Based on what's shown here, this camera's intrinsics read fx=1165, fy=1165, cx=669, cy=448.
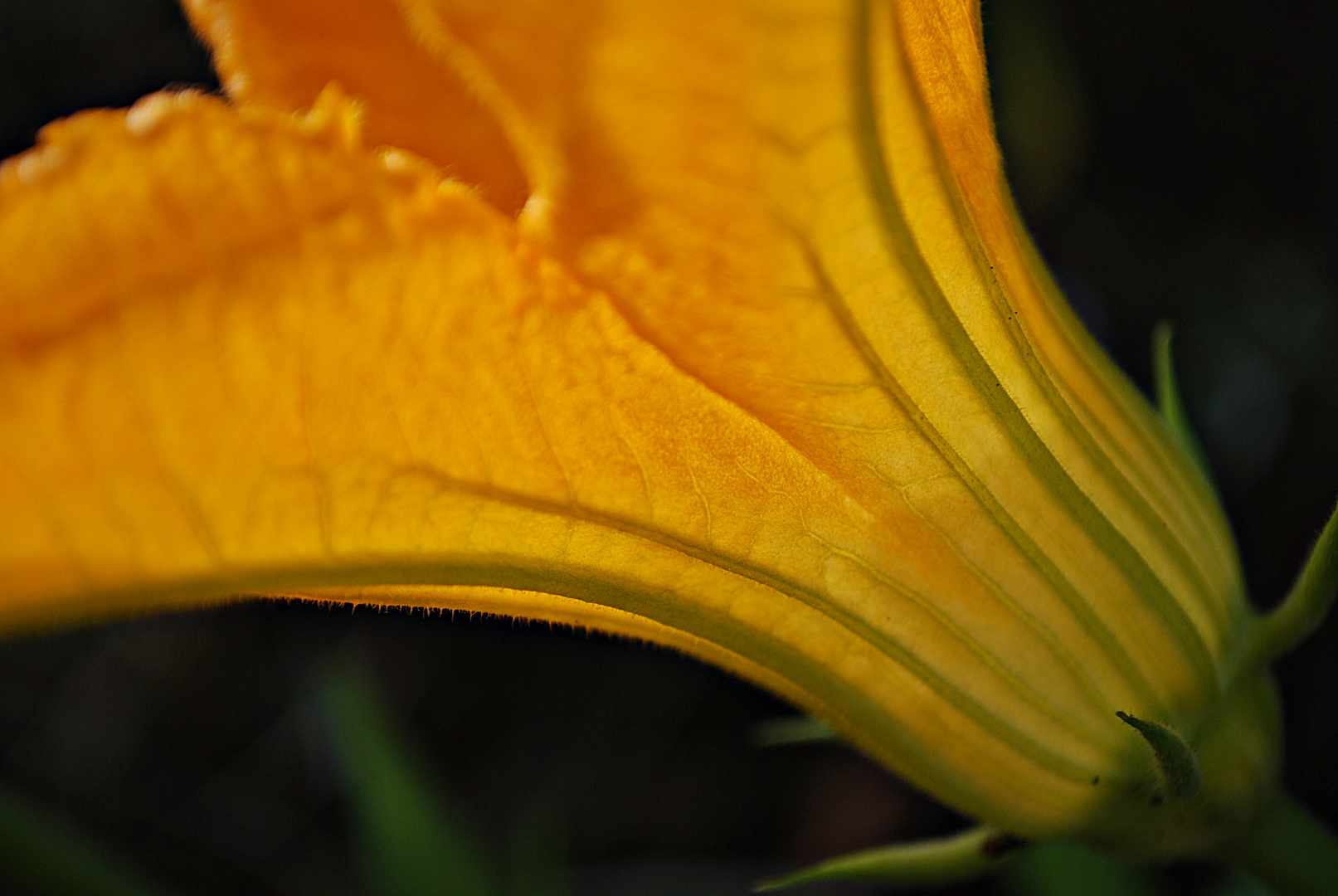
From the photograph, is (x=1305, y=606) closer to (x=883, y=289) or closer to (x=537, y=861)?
(x=883, y=289)

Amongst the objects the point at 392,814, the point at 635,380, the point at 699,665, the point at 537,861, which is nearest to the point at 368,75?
the point at 635,380

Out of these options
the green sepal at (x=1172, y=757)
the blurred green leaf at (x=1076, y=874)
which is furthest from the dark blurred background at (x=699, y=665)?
the green sepal at (x=1172, y=757)

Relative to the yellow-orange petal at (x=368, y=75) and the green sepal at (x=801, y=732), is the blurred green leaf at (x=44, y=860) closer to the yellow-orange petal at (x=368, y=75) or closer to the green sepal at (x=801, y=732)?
the green sepal at (x=801, y=732)

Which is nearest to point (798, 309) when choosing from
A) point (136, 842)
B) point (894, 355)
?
point (894, 355)

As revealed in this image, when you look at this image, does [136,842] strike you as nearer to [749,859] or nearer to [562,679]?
[562,679]

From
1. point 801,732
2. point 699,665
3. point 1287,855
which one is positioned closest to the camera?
point 1287,855

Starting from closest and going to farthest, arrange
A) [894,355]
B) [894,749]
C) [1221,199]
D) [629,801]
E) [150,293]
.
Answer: [150,293] → [894,355] → [894,749] → [1221,199] → [629,801]

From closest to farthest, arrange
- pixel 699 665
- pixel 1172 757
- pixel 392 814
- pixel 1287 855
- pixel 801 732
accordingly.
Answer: pixel 1172 757 < pixel 1287 855 < pixel 801 732 < pixel 392 814 < pixel 699 665
